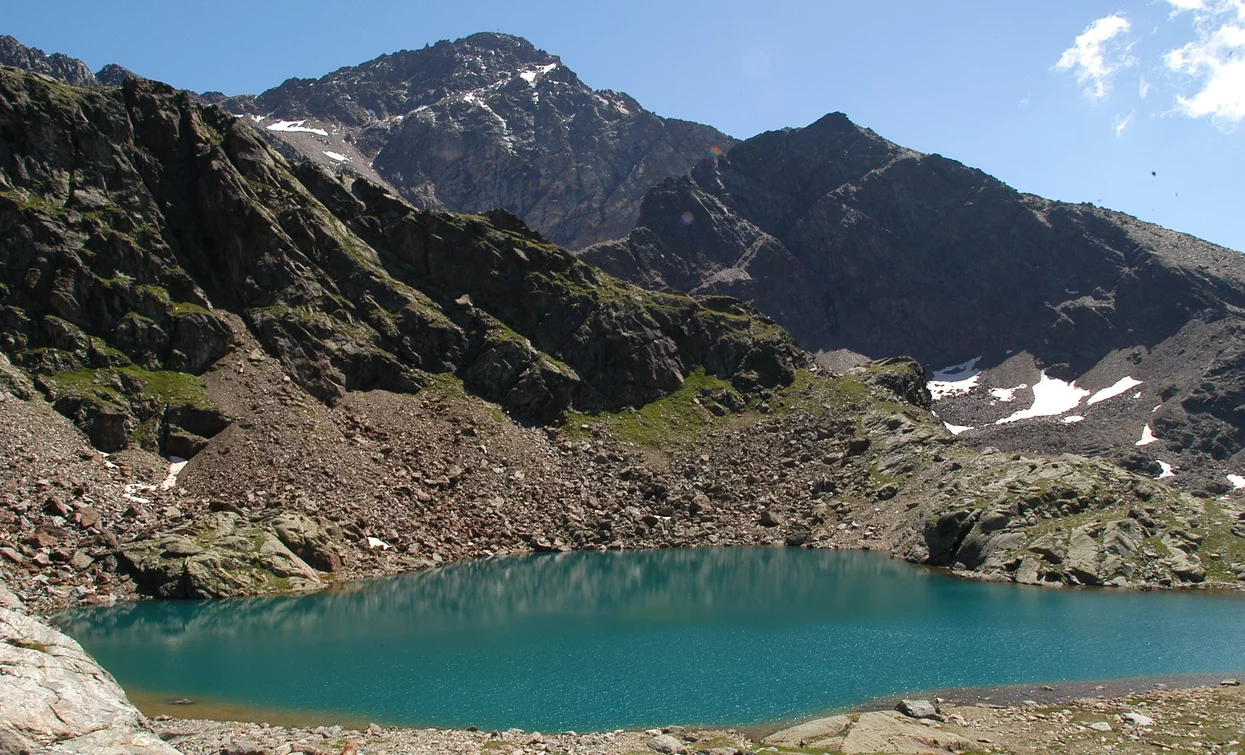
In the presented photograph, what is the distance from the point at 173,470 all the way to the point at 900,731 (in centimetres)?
6137

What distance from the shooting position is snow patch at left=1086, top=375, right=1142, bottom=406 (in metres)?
184

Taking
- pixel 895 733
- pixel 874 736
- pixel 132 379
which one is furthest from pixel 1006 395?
pixel 874 736

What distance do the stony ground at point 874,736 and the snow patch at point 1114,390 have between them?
180 meters

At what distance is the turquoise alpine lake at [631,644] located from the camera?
100ft

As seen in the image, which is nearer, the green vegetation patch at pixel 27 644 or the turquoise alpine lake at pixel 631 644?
the green vegetation patch at pixel 27 644

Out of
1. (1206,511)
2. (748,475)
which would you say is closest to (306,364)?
(748,475)

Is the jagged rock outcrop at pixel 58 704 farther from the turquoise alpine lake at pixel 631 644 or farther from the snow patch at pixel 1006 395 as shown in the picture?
the snow patch at pixel 1006 395

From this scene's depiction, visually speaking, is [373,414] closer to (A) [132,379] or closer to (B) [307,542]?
(A) [132,379]

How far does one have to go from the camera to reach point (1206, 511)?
65.4 meters

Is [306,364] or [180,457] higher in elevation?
[306,364]

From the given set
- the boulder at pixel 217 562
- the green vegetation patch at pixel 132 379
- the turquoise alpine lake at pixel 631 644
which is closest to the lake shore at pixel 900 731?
the turquoise alpine lake at pixel 631 644

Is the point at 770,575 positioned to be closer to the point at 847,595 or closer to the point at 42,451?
the point at 847,595

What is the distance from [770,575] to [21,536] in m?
51.5

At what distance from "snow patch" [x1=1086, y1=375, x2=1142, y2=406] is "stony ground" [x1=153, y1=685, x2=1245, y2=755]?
180 m
